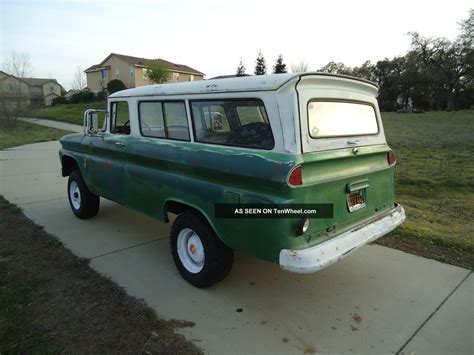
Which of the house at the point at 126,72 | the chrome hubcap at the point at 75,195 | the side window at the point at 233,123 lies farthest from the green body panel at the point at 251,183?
the house at the point at 126,72

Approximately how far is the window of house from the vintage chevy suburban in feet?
0.04

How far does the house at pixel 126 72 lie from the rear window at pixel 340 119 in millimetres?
50064

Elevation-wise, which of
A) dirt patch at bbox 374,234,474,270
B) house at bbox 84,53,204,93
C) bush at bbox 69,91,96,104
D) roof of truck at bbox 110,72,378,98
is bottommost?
dirt patch at bbox 374,234,474,270

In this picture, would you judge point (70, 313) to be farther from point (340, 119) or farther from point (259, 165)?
point (340, 119)

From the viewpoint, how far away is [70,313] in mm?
3076

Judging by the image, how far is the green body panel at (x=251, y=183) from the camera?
2.72 meters

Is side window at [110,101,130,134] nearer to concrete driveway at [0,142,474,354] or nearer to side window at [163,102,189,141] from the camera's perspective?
side window at [163,102,189,141]

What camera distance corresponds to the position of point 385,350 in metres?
2.63

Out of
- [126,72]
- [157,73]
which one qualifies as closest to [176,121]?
[157,73]

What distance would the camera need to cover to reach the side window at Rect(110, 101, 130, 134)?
4.48 metres

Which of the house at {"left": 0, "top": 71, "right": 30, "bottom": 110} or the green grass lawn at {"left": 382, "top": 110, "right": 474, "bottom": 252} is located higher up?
the house at {"left": 0, "top": 71, "right": 30, "bottom": 110}

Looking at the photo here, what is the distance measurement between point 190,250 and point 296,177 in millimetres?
1501

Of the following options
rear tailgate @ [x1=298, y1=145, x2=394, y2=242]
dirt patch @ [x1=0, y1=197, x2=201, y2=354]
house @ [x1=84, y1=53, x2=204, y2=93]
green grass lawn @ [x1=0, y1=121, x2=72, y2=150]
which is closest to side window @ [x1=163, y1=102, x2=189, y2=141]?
rear tailgate @ [x1=298, y1=145, x2=394, y2=242]

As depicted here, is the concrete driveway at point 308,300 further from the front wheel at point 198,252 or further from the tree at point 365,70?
the tree at point 365,70
